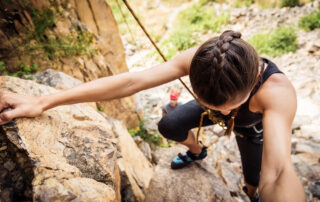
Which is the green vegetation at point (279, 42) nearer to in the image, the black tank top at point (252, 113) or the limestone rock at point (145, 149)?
the limestone rock at point (145, 149)

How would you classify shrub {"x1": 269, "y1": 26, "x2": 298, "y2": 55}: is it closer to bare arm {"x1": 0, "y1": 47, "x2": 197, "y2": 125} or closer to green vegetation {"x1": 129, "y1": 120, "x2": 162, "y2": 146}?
green vegetation {"x1": 129, "y1": 120, "x2": 162, "y2": 146}

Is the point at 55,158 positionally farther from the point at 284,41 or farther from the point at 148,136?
the point at 284,41

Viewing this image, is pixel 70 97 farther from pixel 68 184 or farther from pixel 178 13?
pixel 178 13

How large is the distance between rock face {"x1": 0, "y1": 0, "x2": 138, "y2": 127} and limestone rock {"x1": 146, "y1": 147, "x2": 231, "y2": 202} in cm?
254

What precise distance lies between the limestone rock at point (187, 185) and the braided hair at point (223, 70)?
1.49 meters

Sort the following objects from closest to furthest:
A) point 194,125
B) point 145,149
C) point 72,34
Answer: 1. point 194,125
2. point 72,34
3. point 145,149

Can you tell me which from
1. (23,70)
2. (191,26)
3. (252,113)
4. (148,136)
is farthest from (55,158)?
(191,26)

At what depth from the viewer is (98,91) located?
155 centimetres

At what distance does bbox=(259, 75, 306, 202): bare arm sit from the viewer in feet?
3.37

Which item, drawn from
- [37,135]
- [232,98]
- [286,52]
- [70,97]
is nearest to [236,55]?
[232,98]

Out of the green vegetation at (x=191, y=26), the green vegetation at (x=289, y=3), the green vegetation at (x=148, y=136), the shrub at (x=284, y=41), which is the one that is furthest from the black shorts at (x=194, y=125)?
the green vegetation at (x=289, y=3)

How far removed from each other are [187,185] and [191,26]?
14.4 metres

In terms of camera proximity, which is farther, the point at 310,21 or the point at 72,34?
the point at 310,21

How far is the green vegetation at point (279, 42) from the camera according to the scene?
941cm
